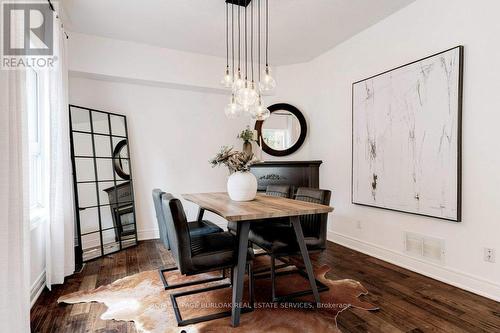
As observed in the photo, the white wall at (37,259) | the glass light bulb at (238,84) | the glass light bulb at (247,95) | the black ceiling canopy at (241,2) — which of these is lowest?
the white wall at (37,259)

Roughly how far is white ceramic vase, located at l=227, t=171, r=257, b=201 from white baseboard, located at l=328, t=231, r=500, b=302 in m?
1.88

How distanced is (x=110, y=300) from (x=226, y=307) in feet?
3.32

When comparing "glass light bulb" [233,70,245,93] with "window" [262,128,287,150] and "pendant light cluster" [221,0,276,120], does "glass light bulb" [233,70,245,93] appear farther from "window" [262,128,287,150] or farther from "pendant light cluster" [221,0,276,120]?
"window" [262,128,287,150]

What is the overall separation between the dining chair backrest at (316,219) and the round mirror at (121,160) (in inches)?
106

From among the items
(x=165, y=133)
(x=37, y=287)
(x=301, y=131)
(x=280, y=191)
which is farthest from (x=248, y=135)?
(x=37, y=287)

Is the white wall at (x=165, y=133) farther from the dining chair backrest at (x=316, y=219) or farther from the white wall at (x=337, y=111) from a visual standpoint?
the dining chair backrest at (x=316, y=219)

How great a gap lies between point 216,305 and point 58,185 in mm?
1939

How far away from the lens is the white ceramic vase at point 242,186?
2.70 m

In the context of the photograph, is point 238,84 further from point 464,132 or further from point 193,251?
point 464,132

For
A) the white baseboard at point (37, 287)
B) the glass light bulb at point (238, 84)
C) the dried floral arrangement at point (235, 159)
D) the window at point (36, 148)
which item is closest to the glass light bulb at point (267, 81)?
the glass light bulb at point (238, 84)

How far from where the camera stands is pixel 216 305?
2.33 meters

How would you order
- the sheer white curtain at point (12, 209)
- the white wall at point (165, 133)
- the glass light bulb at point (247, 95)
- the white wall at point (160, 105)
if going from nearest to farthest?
the sheer white curtain at point (12, 209) → the glass light bulb at point (247, 95) → the white wall at point (160, 105) → the white wall at point (165, 133)

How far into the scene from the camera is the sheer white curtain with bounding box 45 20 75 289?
273 cm

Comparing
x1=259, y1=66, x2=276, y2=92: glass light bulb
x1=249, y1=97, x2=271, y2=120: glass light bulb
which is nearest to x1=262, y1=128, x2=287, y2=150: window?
x1=249, y1=97, x2=271, y2=120: glass light bulb
